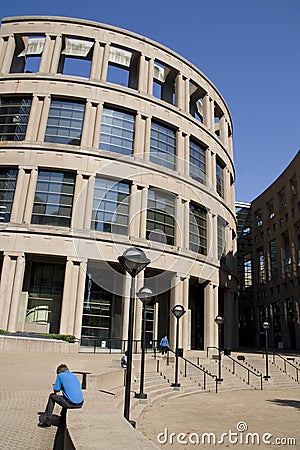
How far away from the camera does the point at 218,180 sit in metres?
37.5

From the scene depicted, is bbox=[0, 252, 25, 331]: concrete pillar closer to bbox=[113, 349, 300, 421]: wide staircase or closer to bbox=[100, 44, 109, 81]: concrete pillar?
bbox=[113, 349, 300, 421]: wide staircase

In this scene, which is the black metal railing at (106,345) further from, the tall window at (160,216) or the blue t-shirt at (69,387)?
the blue t-shirt at (69,387)

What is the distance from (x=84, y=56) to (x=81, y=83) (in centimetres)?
511

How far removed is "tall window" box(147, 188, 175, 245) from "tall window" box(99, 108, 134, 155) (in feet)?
13.6

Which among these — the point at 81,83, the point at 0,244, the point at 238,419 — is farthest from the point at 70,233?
the point at 238,419

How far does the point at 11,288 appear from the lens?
23.8 meters

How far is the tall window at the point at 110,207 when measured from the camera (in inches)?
1045

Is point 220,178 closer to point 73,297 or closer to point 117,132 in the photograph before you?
point 117,132

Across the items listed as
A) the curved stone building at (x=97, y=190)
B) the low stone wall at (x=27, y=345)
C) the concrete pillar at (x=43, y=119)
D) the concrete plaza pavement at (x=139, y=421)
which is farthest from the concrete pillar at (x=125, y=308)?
the concrete pillar at (x=43, y=119)

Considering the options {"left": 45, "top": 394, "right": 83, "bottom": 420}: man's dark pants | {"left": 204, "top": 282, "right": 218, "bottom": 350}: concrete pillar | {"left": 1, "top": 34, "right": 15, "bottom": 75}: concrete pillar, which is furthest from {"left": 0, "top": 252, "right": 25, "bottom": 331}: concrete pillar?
{"left": 45, "top": 394, "right": 83, "bottom": 420}: man's dark pants

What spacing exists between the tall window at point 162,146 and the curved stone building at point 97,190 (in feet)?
0.40

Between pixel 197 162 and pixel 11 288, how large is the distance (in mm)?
19839

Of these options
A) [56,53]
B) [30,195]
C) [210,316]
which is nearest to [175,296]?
[210,316]

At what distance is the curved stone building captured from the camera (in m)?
25.2
